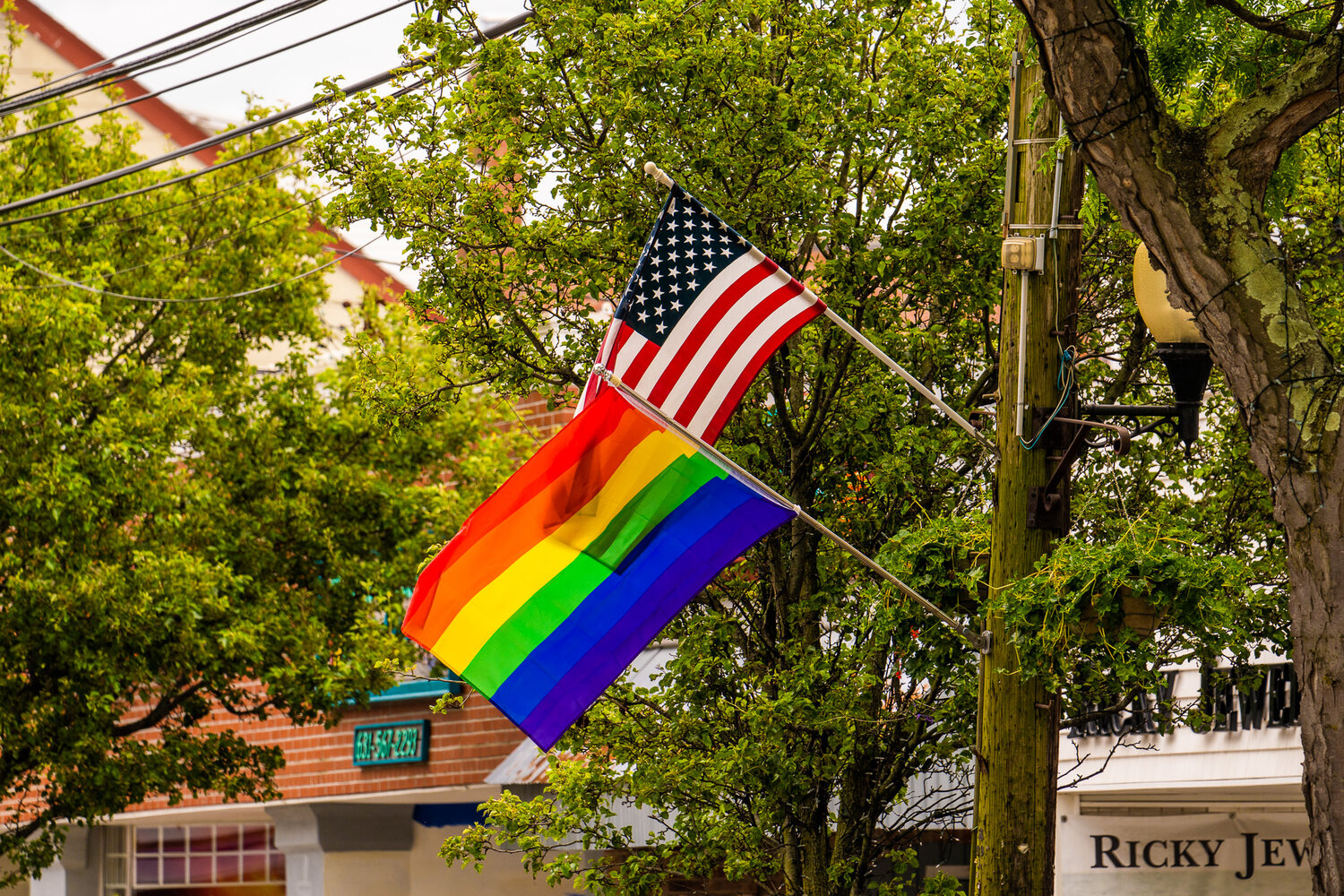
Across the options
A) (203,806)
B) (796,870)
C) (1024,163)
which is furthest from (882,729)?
(203,806)

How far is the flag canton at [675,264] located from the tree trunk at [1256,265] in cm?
193

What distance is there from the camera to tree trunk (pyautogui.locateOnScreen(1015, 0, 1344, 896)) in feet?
15.0

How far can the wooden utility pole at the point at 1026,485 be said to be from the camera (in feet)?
20.7

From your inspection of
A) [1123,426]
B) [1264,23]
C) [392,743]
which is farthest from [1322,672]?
[392,743]

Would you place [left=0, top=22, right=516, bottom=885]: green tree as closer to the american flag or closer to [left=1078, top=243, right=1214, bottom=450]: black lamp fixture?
the american flag

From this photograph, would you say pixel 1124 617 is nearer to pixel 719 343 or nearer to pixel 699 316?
pixel 719 343

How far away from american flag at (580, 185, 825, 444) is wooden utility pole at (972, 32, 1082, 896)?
1.02 meters

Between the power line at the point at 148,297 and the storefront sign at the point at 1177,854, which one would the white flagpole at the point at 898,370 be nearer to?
the storefront sign at the point at 1177,854

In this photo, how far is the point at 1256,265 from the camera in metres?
4.99

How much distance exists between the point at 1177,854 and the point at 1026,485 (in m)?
7.14

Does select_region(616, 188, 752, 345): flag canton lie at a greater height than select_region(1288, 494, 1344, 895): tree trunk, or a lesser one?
greater

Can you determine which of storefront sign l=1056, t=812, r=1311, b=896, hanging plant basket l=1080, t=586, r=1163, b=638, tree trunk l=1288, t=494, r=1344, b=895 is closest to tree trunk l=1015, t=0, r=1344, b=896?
tree trunk l=1288, t=494, r=1344, b=895

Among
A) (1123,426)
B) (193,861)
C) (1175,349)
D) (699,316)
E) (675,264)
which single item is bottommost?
(193,861)

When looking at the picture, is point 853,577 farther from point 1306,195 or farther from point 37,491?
point 37,491
